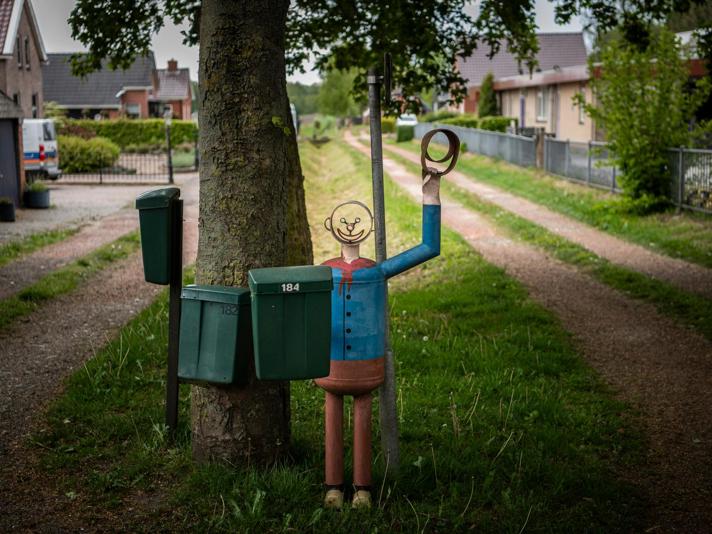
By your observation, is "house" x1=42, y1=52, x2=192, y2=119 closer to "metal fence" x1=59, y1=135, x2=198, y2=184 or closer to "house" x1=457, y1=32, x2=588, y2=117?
"metal fence" x1=59, y1=135, x2=198, y2=184

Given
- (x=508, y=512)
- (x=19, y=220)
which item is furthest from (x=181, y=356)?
(x=19, y=220)

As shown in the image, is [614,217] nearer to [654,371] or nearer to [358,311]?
[654,371]

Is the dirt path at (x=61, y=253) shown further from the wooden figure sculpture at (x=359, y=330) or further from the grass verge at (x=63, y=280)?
the wooden figure sculpture at (x=359, y=330)

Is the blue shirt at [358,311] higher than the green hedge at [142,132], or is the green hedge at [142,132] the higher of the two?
the green hedge at [142,132]

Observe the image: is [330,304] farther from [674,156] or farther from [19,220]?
[19,220]

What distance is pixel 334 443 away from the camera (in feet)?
15.3

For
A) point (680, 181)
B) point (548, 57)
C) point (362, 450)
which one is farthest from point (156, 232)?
point (548, 57)

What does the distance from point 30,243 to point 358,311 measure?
12.8 meters

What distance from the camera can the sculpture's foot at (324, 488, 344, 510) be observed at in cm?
455

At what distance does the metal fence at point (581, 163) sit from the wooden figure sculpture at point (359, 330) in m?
15.1

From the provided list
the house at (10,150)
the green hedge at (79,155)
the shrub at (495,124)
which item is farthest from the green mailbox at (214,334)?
the shrub at (495,124)

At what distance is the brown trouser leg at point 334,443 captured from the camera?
4.64m

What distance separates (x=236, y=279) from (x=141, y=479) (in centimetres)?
118

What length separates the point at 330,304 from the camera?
4230mm
